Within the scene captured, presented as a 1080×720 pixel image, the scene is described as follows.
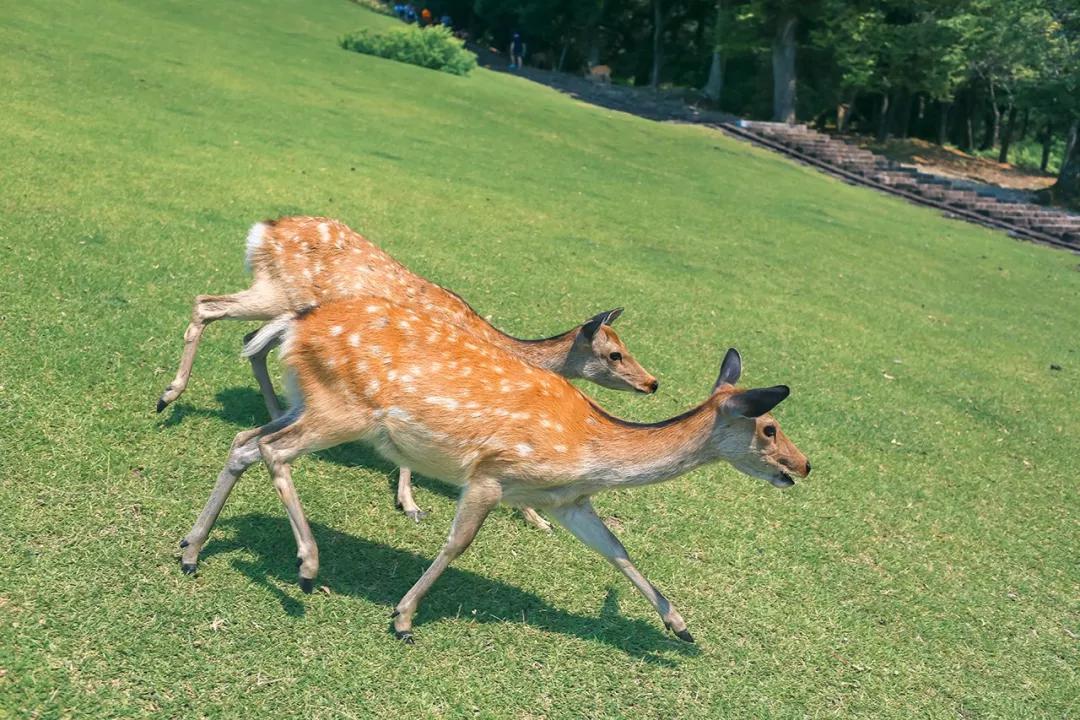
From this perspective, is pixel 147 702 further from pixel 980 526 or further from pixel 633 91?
pixel 633 91

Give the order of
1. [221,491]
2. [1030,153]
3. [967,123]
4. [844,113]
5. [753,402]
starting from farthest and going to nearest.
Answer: [1030,153]
[967,123]
[844,113]
[221,491]
[753,402]

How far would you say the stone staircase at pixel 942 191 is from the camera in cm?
2392

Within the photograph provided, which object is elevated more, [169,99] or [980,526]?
[169,99]

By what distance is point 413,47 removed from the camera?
28.6 meters

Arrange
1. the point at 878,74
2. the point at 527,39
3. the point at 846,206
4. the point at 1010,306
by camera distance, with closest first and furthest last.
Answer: the point at 1010,306 < the point at 846,206 < the point at 878,74 < the point at 527,39

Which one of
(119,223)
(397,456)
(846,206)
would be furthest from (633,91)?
(397,456)

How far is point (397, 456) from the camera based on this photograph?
444 centimetres

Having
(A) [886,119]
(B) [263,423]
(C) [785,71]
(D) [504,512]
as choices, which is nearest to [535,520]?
(D) [504,512]

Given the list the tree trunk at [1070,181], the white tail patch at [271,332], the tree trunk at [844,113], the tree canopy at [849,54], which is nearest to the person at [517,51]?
the tree canopy at [849,54]

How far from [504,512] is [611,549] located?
1231mm

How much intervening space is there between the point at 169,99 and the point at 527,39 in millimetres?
43833

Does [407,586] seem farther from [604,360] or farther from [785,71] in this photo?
[785,71]

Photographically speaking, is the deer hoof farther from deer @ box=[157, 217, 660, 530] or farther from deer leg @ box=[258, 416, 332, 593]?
deer leg @ box=[258, 416, 332, 593]

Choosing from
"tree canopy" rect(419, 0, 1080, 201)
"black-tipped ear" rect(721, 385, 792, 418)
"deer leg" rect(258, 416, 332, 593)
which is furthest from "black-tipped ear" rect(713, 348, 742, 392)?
"tree canopy" rect(419, 0, 1080, 201)
